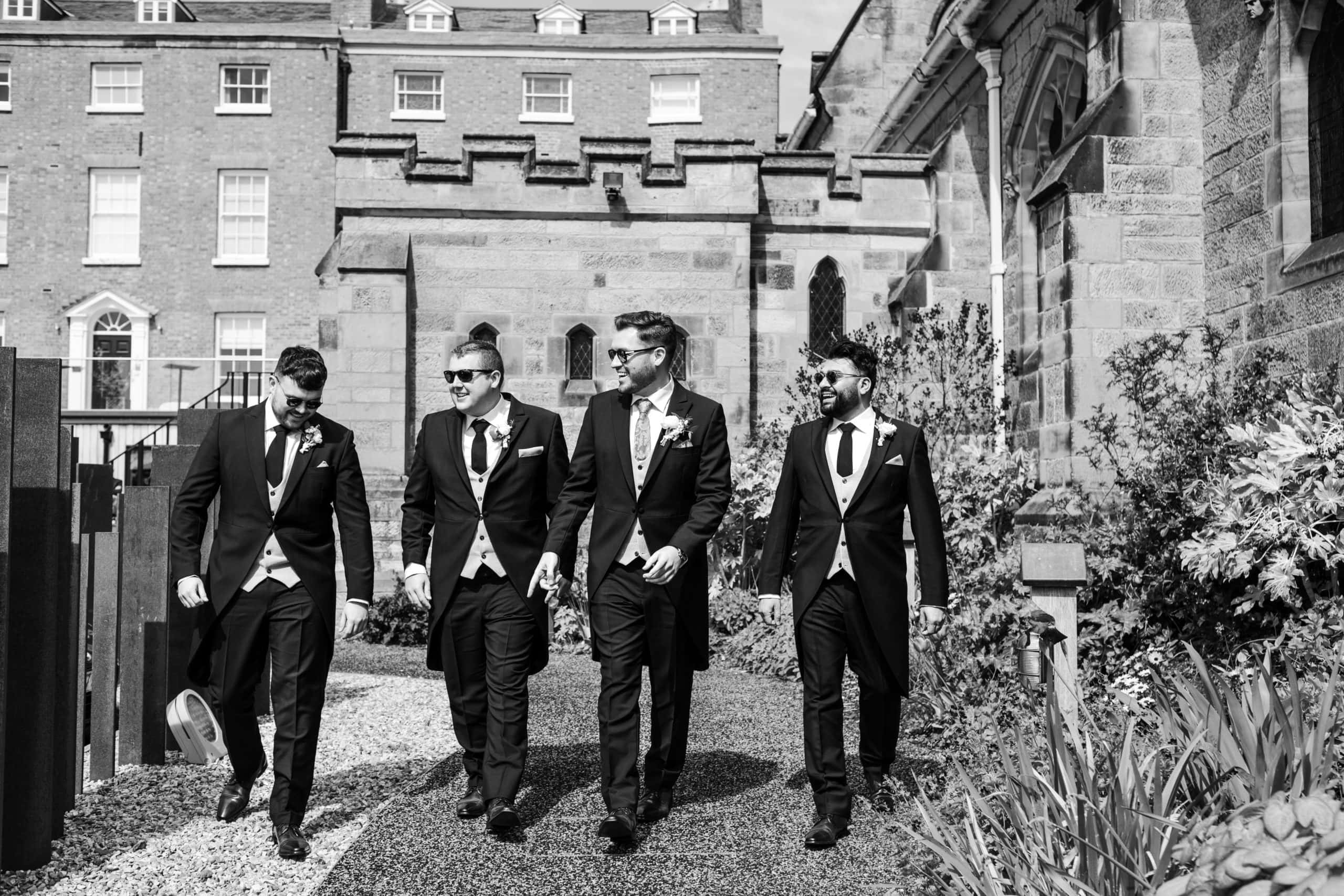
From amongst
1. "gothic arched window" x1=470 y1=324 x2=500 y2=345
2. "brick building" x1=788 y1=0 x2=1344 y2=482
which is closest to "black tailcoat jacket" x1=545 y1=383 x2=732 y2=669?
→ "brick building" x1=788 y1=0 x2=1344 y2=482

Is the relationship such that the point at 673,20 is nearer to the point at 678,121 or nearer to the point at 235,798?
the point at 678,121

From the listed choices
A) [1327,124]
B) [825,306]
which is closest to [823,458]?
[1327,124]

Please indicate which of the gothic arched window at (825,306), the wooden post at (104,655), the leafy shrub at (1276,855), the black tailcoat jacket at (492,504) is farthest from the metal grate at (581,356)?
the leafy shrub at (1276,855)

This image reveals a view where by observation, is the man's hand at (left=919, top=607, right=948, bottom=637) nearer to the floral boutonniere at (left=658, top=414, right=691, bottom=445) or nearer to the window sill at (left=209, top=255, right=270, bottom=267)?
the floral boutonniere at (left=658, top=414, right=691, bottom=445)

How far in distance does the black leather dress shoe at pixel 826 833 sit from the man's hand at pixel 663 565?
1.10m

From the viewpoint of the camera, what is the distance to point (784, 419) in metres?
15.7

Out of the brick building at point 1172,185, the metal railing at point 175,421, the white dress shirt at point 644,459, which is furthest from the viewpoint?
the metal railing at point 175,421

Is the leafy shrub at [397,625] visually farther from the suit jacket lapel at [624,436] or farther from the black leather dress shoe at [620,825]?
the black leather dress shoe at [620,825]

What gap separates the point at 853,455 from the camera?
547cm

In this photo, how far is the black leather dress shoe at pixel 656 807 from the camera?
5.34m

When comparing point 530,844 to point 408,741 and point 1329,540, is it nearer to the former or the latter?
point 408,741

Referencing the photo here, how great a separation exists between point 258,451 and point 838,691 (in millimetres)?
2552

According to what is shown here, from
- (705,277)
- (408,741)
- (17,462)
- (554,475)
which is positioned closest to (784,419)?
(705,277)

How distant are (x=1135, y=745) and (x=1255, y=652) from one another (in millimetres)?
1080
